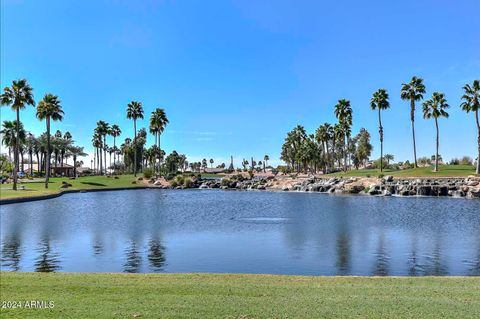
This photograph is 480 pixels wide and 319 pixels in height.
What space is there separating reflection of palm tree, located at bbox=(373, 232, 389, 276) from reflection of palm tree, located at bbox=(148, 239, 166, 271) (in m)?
8.85

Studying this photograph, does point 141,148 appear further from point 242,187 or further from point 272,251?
point 272,251

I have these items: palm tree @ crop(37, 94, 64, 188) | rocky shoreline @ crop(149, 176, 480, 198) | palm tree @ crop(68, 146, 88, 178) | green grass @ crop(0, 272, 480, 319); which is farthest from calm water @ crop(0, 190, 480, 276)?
palm tree @ crop(68, 146, 88, 178)

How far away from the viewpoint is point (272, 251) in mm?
22234

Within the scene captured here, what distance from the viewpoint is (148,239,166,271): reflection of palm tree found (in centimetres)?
1907

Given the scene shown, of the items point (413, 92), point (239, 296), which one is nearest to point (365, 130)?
point (413, 92)

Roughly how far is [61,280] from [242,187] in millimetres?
92024

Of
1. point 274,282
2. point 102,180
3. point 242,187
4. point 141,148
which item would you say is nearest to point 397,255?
point 274,282

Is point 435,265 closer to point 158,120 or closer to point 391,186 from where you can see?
point 391,186

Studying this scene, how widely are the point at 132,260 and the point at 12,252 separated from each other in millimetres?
7056

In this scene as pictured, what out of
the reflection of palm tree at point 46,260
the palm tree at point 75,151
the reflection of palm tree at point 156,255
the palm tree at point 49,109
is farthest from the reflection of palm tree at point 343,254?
the palm tree at point 75,151

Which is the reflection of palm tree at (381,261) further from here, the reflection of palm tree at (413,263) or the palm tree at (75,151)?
the palm tree at (75,151)

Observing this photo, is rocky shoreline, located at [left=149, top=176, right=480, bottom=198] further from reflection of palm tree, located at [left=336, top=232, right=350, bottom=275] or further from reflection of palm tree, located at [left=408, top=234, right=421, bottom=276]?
reflection of palm tree, located at [left=408, top=234, right=421, bottom=276]

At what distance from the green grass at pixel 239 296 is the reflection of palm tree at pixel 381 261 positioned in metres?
3.98

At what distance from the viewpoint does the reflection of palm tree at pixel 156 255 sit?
751 inches
